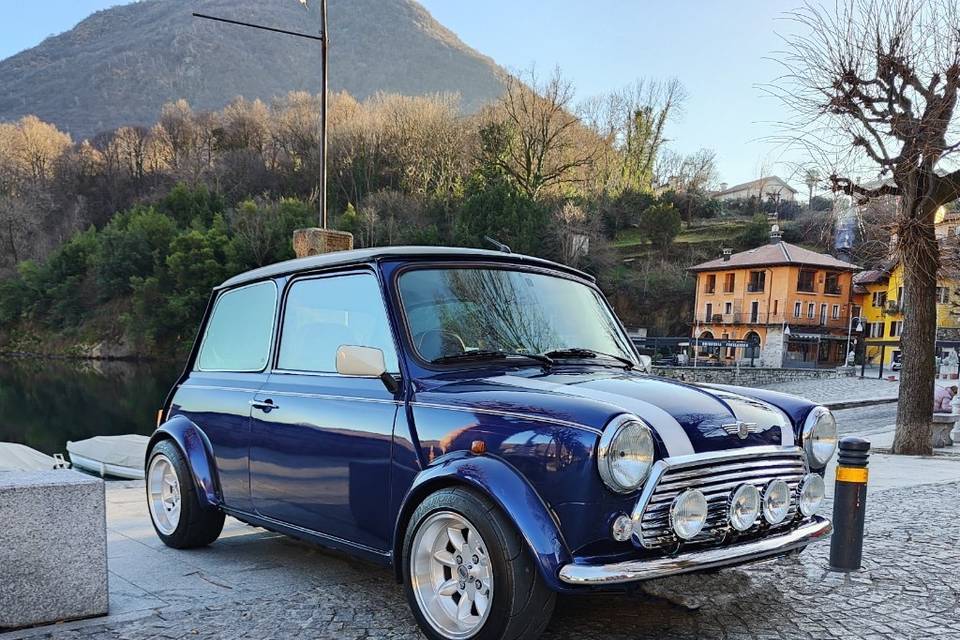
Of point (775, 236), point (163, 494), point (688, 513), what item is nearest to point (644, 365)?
point (688, 513)

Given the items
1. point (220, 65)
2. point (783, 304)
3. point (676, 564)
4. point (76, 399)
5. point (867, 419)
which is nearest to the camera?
point (676, 564)

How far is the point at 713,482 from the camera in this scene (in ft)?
11.5

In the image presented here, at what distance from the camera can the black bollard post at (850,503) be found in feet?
16.1

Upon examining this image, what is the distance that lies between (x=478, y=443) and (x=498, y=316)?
1.09 metres

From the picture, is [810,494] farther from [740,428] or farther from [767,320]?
[767,320]

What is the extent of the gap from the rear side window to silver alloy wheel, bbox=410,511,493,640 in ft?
6.67

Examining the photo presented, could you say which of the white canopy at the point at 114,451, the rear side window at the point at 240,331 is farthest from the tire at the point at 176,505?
the white canopy at the point at 114,451

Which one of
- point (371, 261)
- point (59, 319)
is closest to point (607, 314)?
point (371, 261)

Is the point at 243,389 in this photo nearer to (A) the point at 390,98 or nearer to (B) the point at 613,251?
(B) the point at 613,251

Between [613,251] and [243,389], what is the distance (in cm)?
6672

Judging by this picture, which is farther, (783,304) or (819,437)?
(783,304)

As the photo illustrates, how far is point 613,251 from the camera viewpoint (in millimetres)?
70188

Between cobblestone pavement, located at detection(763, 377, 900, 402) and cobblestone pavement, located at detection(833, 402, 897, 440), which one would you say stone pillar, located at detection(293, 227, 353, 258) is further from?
cobblestone pavement, located at detection(763, 377, 900, 402)

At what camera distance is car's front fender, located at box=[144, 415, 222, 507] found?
5.33m
